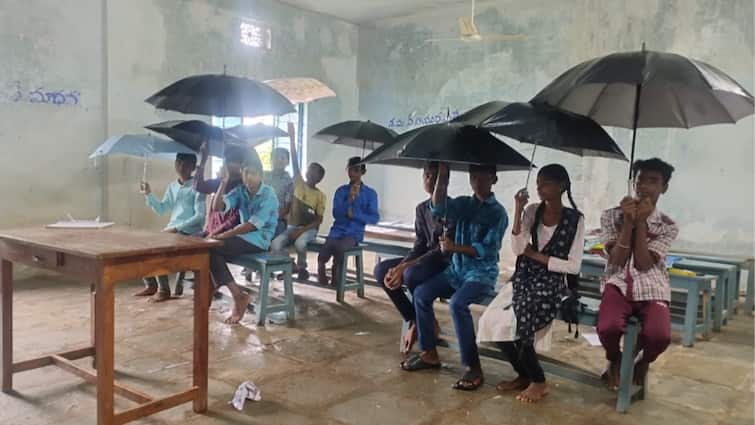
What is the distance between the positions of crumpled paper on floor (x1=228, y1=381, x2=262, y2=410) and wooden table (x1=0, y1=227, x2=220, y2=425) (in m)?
0.15

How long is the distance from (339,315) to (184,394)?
2.09m

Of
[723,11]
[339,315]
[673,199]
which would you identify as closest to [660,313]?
[339,315]

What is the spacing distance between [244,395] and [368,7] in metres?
6.47

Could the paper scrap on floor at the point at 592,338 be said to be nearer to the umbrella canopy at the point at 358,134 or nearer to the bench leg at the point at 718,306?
the bench leg at the point at 718,306

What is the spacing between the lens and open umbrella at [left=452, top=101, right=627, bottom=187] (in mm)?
2988

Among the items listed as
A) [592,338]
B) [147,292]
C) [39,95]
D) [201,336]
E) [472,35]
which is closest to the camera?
[201,336]

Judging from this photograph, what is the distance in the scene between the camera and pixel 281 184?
230 inches

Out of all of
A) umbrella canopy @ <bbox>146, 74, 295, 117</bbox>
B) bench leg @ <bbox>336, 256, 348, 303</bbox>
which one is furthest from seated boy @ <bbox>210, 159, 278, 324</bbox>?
bench leg @ <bbox>336, 256, 348, 303</bbox>

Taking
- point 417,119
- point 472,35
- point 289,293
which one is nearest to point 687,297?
point 289,293

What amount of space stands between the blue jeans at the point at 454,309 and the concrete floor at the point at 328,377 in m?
0.19

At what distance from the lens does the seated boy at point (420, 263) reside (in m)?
3.56

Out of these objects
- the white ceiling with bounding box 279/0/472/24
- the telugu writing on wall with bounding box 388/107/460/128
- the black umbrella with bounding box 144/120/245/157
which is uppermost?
the white ceiling with bounding box 279/0/472/24

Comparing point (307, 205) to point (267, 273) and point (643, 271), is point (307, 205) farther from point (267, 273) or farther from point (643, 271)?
point (643, 271)

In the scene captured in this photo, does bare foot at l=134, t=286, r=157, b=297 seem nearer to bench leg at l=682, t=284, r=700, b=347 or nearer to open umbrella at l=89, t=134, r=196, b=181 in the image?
open umbrella at l=89, t=134, r=196, b=181
